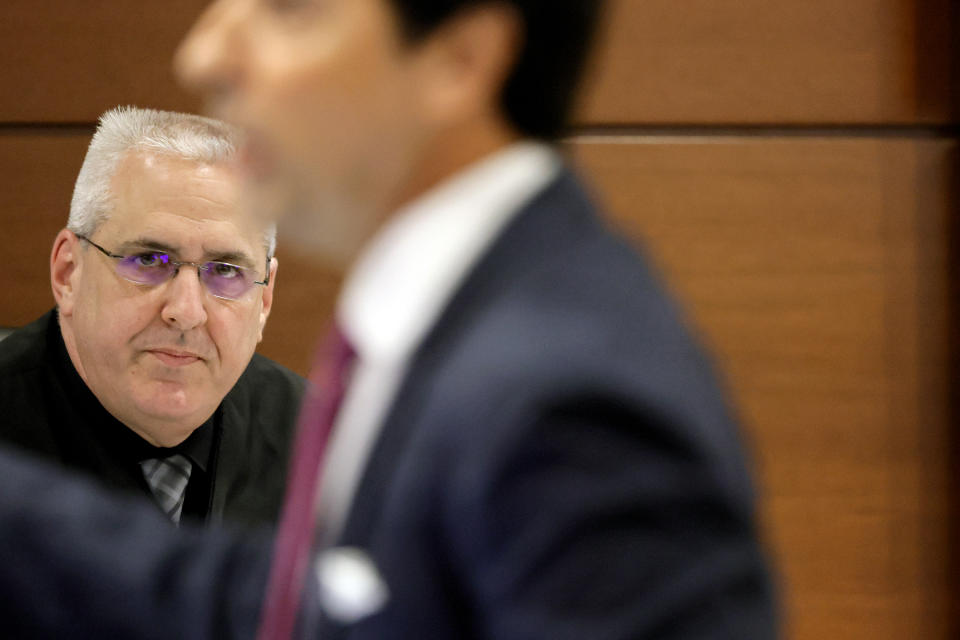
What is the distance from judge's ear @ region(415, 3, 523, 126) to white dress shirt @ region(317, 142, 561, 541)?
1.0 inches

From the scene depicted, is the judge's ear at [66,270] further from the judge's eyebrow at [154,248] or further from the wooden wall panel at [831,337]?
the wooden wall panel at [831,337]

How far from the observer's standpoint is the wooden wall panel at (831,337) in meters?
1.55

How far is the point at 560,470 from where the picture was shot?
0.32m

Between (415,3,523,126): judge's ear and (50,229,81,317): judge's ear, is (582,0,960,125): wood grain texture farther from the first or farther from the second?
(415,3,523,126): judge's ear

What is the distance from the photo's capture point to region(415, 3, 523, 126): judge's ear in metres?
0.42

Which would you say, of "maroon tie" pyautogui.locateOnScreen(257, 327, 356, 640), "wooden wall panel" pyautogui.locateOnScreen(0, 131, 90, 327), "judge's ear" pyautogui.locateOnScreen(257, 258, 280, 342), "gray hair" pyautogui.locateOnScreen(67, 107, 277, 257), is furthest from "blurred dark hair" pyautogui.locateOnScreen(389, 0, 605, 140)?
"wooden wall panel" pyautogui.locateOnScreen(0, 131, 90, 327)

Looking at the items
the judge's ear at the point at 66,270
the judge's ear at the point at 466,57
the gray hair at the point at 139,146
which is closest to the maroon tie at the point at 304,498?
the judge's ear at the point at 466,57

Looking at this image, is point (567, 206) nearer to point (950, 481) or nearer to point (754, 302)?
point (754, 302)

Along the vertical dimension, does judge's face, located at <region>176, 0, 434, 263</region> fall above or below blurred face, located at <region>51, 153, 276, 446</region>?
above

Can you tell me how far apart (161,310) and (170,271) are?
0.05 m

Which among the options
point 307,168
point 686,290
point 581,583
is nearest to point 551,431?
point 581,583

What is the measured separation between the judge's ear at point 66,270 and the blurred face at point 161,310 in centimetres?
2

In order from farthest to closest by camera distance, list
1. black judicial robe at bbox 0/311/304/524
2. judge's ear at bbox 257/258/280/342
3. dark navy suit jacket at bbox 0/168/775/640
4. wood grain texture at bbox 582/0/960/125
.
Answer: wood grain texture at bbox 582/0/960/125
judge's ear at bbox 257/258/280/342
black judicial robe at bbox 0/311/304/524
dark navy suit jacket at bbox 0/168/775/640

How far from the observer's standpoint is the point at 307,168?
0.43 metres
